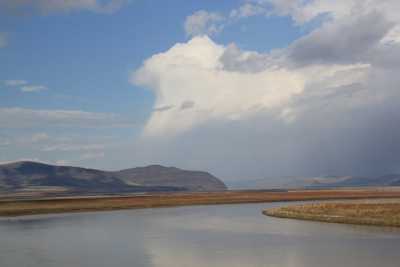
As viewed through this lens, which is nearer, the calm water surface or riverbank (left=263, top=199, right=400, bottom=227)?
the calm water surface

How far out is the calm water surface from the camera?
2958cm

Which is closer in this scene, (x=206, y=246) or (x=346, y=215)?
(x=206, y=246)

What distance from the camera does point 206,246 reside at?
3638 cm

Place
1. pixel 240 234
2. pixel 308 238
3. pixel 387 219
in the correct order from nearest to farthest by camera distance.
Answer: pixel 308 238
pixel 240 234
pixel 387 219

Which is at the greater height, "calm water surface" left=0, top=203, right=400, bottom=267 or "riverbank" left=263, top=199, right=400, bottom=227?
"riverbank" left=263, top=199, right=400, bottom=227

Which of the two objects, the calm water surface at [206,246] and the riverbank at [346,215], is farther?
the riverbank at [346,215]

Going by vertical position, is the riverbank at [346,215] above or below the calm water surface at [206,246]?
above

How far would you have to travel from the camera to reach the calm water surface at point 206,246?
29578 millimetres

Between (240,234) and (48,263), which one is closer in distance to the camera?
(48,263)

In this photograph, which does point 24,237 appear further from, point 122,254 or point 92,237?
point 122,254

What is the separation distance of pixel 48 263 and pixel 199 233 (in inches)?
704

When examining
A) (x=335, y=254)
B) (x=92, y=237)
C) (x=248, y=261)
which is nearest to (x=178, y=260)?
(x=248, y=261)

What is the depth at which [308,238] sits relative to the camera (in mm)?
39500

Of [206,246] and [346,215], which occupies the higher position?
[346,215]
